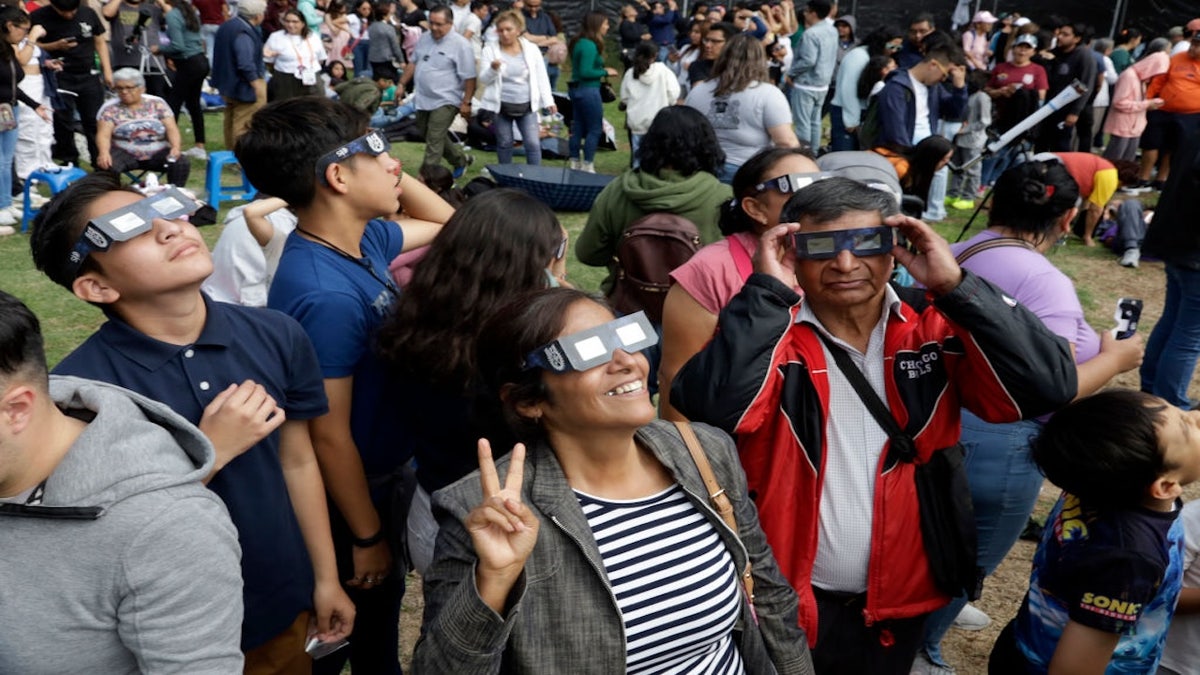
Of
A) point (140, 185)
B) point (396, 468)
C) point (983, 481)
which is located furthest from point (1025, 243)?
point (140, 185)

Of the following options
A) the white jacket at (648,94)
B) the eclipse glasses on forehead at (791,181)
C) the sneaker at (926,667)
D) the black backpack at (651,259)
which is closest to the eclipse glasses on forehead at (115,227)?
the eclipse glasses on forehead at (791,181)

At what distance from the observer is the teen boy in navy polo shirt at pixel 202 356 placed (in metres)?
2.03

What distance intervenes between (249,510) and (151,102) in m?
7.67

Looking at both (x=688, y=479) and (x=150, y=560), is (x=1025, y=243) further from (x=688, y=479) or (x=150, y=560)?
(x=150, y=560)

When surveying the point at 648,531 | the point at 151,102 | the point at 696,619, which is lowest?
the point at 151,102

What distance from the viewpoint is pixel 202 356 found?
6.91ft

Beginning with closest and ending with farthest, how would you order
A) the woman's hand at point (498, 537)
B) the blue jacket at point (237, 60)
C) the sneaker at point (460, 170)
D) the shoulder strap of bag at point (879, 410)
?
the woman's hand at point (498, 537)
the shoulder strap of bag at point (879, 410)
the blue jacket at point (237, 60)
the sneaker at point (460, 170)

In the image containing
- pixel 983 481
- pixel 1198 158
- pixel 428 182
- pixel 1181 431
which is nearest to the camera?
pixel 1181 431

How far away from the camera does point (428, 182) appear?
571 cm

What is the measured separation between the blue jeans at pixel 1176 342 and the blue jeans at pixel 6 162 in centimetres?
859

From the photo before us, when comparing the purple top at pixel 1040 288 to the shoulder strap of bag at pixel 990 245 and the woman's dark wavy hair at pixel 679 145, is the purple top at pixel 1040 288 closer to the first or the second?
the shoulder strap of bag at pixel 990 245

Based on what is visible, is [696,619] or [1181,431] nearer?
[696,619]

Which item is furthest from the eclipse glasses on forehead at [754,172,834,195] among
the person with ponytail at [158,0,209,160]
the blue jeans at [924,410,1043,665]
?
the person with ponytail at [158,0,209,160]

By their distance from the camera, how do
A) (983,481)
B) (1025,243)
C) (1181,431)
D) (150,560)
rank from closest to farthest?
(150,560), (1181,431), (983,481), (1025,243)
